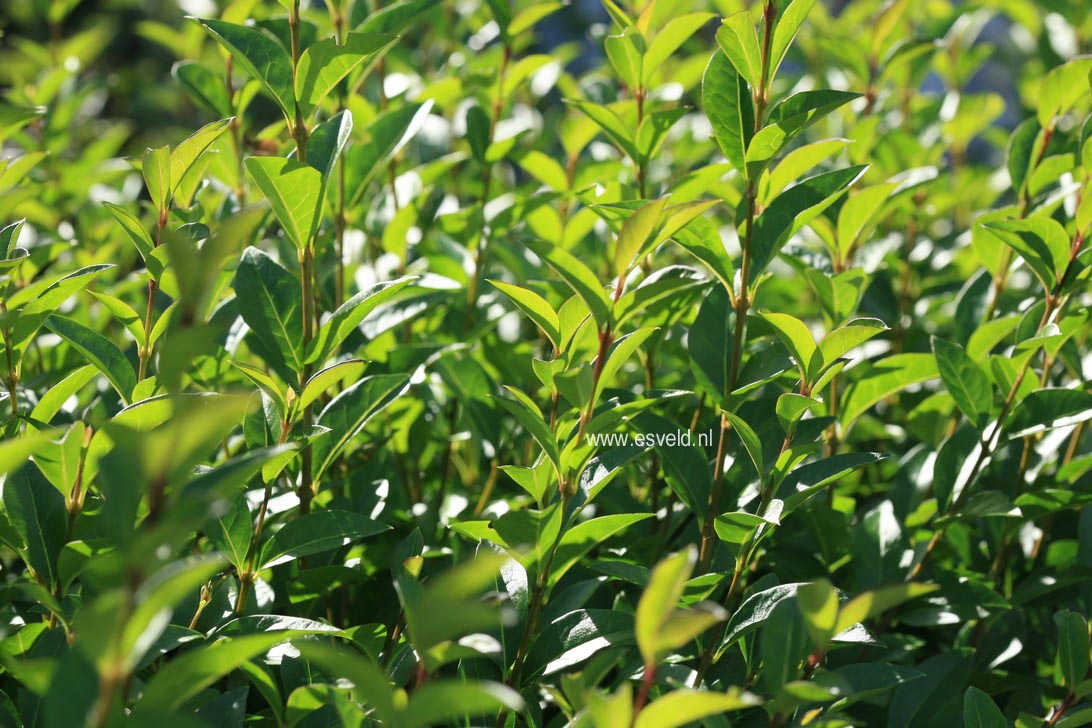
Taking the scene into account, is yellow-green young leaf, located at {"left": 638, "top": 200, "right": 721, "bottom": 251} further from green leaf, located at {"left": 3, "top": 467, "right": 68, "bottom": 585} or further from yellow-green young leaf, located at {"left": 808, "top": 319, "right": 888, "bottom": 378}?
green leaf, located at {"left": 3, "top": 467, "right": 68, "bottom": 585}

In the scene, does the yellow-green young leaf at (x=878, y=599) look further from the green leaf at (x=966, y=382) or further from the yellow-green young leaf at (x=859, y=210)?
the yellow-green young leaf at (x=859, y=210)

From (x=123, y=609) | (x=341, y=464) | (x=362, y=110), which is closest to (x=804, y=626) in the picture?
(x=123, y=609)

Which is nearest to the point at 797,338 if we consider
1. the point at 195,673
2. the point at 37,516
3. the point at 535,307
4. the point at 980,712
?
the point at 535,307

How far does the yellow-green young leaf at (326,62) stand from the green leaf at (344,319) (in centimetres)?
25

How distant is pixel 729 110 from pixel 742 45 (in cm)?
7

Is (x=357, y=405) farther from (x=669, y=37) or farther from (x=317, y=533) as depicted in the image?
(x=669, y=37)

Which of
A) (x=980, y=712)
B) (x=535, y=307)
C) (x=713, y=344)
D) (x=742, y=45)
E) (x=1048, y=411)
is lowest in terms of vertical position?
(x=980, y=712)

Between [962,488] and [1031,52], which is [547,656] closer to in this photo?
[962,488]

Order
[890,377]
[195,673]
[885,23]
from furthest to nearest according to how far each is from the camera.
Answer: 1. [885,23]
2. [890,377]
3. [195,673]

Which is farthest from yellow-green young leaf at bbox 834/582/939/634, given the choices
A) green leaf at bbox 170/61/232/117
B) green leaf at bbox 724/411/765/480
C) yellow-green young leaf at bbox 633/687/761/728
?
green leaf at bbox 170/61/232/117

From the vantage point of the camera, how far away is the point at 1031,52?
2807 mm

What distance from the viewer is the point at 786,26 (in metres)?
0.99

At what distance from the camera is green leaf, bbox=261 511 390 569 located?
97cm

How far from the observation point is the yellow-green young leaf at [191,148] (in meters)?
1.00
